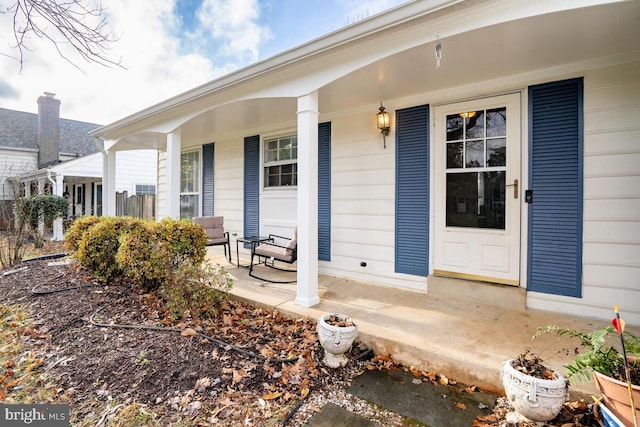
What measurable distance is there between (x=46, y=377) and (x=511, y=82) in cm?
509

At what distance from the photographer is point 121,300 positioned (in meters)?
3.64

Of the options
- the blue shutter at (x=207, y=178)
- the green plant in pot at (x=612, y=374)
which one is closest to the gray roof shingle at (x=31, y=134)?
the blue shutter at (x=207, y=178)

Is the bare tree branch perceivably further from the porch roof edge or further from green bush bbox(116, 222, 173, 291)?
green bush bbox(116, 222, 173, 291)

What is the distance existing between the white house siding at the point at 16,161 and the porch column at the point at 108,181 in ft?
29.5

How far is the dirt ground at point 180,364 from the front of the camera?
1.94 m

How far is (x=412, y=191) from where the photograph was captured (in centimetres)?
402

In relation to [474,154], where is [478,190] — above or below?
below

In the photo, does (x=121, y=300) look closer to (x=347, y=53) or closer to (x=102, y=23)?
(x=102, y=23)

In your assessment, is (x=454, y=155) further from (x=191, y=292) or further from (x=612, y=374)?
(x=191, y=292)

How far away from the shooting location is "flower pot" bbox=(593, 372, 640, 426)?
149 centimetres

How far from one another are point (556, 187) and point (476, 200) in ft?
2.53

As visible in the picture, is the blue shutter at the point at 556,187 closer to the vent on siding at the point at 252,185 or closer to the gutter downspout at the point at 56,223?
the vent on siding at the point at 252,185

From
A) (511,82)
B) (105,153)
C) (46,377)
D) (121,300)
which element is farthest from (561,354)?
(105,153)

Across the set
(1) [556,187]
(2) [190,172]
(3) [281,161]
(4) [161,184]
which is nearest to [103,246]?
(3) [281,161]
